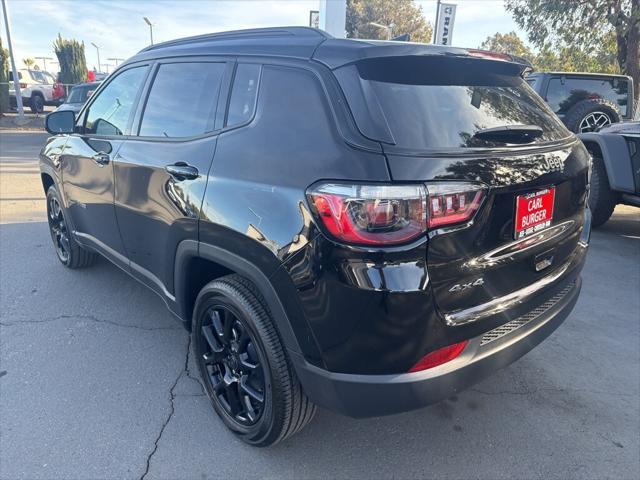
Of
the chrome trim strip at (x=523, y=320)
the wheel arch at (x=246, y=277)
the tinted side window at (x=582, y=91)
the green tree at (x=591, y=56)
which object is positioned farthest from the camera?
the green tree at (x=591, y=56)

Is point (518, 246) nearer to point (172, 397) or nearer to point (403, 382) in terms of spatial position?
point (403, 382)

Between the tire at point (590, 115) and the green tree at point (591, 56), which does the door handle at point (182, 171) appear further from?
the green tree at point (591, 56)

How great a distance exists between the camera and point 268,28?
8.39 ft

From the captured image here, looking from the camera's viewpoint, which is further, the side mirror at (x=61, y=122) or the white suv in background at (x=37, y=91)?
the white suv in background at (x=37, y=91)

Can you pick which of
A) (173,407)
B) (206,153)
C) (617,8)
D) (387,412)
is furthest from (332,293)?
(617,8)

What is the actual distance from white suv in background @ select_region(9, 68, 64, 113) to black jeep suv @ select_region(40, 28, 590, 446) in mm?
24022

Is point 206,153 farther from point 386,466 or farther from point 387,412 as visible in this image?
point 386,466

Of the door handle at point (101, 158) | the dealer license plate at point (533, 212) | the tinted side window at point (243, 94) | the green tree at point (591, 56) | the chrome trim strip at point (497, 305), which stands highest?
the green tree at point (591, 56)

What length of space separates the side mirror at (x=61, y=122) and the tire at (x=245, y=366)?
2.31 m

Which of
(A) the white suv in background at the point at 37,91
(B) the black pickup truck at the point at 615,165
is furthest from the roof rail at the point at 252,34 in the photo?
(A) the white suv in background at the point at 37,91

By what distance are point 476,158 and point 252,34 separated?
145 cm

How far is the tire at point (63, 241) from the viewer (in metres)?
4.38

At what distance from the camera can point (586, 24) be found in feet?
52.6

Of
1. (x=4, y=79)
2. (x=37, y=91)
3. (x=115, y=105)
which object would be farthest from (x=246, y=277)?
(x=37, y=91)
